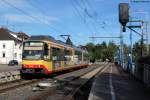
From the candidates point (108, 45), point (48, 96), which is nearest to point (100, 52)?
point (108, 45)

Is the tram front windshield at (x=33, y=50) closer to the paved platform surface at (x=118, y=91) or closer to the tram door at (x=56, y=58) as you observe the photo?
the tram door at (x=56, y=58)

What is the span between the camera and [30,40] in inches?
1138

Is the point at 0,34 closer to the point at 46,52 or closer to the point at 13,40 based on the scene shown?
the point at 13,40

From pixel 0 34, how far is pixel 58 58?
77360 mm

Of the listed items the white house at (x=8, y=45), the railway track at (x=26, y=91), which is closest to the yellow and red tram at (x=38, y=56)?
the railway track at (x=26, y=91)

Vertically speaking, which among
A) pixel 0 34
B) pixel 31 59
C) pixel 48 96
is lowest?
pixel 48 96

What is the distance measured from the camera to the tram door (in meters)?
30.0

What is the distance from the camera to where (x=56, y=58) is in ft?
102

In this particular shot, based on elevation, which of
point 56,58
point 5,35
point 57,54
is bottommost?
point 56,58

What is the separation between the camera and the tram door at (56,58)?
30.0 meters

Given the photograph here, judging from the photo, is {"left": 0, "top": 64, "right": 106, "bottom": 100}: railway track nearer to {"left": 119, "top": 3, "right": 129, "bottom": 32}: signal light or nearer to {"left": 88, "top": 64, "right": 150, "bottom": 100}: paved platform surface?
{"left": 88, "top": 64, "right": 150, "bottom": 100}: paved platform surface

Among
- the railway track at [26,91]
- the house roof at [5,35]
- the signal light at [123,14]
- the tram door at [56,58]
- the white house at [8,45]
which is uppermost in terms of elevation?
the house roof at [5,35]

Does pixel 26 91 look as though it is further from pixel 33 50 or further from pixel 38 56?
pixel 33 50

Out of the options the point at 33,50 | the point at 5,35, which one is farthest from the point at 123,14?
the point at 5,35
